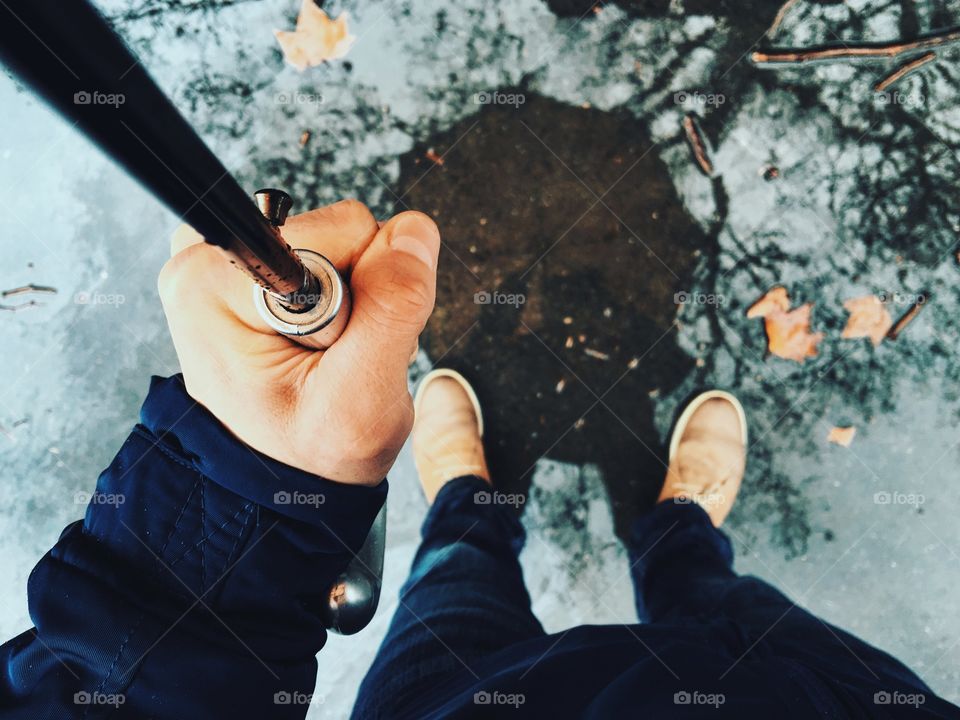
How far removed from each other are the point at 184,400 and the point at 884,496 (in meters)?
2.31

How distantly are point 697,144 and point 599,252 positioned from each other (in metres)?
0.54

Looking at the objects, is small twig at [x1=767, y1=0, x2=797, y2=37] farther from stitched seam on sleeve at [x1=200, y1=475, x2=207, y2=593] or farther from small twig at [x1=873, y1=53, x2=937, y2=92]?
stitched seam on sleeve at [x1=200, y1=475, x2=207, y2=593]

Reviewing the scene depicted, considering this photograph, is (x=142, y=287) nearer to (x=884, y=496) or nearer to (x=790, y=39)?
(x=790, y=39)

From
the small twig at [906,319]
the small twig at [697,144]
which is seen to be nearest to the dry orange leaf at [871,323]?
the small twig at [906,319]

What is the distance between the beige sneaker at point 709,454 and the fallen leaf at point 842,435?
317 mm

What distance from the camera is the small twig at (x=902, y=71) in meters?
2.11

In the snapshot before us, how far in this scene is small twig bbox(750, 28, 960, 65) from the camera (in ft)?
6.93

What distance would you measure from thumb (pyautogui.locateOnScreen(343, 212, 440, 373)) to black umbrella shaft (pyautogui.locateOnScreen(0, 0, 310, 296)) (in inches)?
16.8

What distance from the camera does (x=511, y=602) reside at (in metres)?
1.74

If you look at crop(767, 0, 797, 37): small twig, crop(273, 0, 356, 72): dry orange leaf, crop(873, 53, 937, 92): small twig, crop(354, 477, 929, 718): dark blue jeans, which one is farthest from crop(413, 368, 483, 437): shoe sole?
crop(873, 53, 937, 92): small twig

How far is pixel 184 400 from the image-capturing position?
1.15m

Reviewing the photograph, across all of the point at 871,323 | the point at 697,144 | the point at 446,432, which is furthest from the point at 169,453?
the point at 871,323

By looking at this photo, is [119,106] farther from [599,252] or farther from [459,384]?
[599,252]

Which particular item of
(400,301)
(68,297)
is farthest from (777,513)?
(68,297)
